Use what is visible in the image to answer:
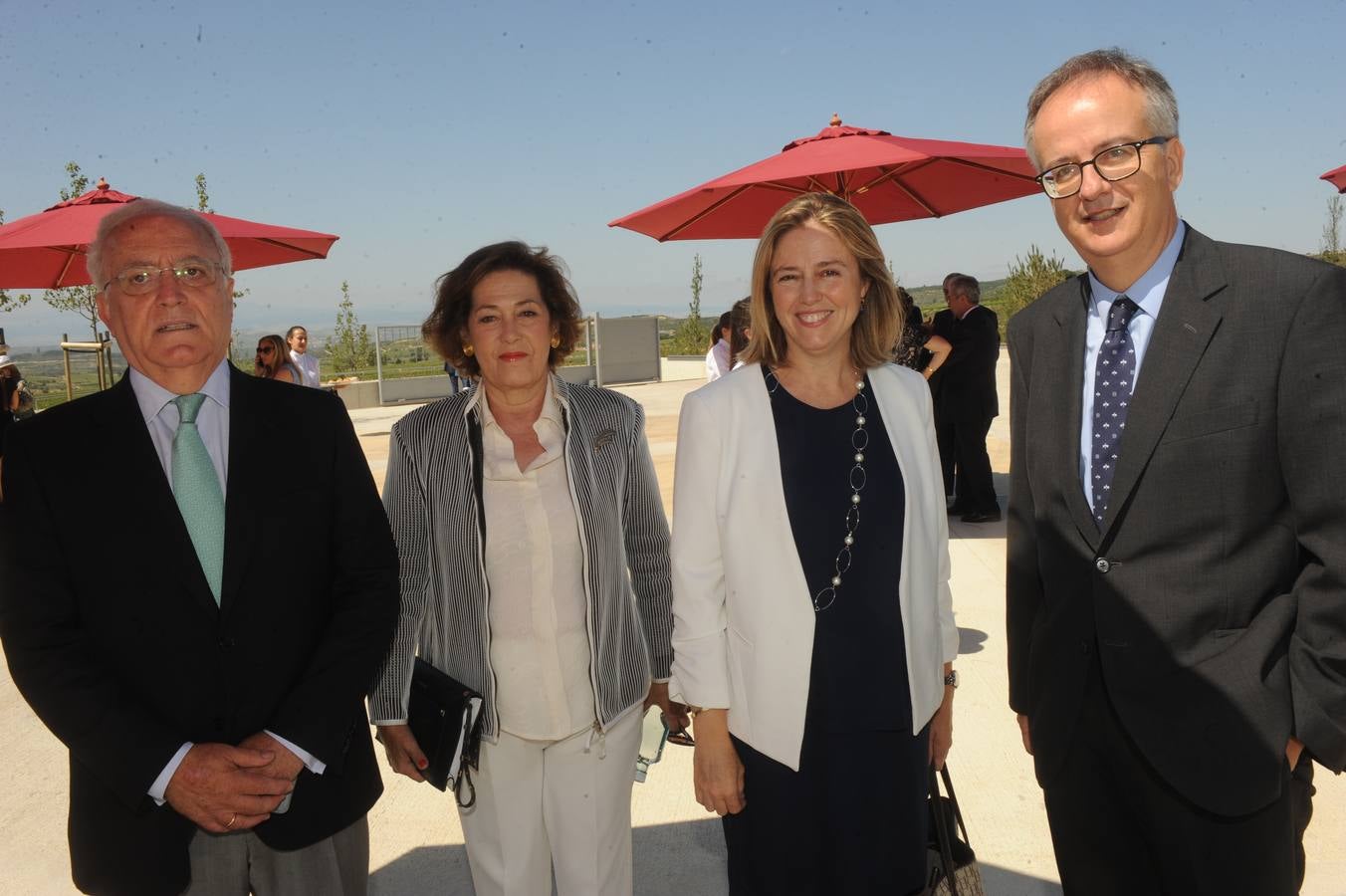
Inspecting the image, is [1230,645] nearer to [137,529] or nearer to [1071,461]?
[1071,461]

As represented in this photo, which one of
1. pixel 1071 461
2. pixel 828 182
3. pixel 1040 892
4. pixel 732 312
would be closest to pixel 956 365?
pixel 732 312

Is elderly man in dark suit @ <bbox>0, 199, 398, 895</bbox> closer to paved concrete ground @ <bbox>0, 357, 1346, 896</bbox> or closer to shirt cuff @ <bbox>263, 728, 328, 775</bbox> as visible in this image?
shirt cuff @ <bbox>263, 728, 328, 775</bbox>

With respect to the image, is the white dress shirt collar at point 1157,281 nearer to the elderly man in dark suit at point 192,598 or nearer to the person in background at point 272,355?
the elderly man in dark suit at point 192,598

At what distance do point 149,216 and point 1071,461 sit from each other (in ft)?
7.19

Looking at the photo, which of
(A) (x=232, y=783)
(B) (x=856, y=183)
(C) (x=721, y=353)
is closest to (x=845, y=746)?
(A) (x=232, y=783)

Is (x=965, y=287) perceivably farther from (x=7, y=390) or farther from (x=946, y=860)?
(x=7, y=390)

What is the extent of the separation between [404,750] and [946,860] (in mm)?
1427

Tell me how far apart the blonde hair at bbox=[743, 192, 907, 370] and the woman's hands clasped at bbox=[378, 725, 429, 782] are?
1372mm

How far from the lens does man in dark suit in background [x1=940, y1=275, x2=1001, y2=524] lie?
878 cm

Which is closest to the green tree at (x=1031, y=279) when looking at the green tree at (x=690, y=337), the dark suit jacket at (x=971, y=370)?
the green tree at (x=690, y=337)

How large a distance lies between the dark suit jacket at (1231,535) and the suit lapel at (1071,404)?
28 millimetres

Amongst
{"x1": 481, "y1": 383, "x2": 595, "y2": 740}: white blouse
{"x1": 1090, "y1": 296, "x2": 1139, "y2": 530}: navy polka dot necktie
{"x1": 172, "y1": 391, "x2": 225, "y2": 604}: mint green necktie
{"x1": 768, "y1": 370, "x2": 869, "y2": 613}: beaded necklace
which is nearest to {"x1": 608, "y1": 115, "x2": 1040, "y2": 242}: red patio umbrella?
{"x1": 768, "y1": 370, "x2": 869, "y2": 613}: beaded necklace

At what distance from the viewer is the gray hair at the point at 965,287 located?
8.69 m

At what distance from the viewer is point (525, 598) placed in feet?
7.97
